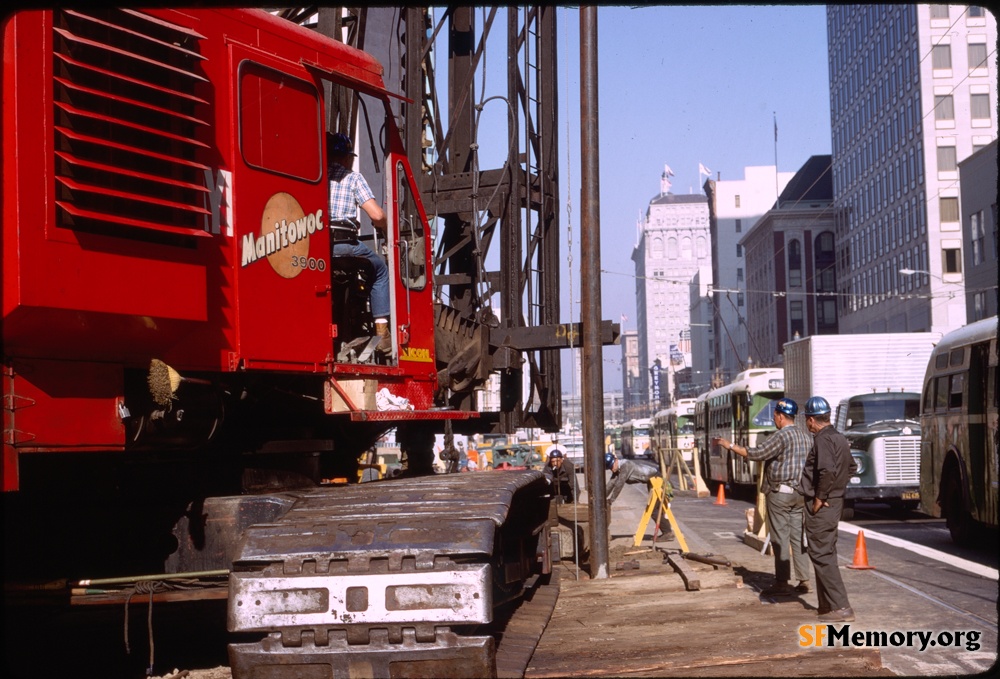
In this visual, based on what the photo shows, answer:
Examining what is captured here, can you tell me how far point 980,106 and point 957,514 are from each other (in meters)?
62.4

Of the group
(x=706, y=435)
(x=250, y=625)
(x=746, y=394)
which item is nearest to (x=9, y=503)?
(x=250, y=625)

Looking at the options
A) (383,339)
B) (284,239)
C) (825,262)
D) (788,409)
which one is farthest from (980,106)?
(284,239)

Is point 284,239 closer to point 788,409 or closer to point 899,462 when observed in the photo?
point 788,409

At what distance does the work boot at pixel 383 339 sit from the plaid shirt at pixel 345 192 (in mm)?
749

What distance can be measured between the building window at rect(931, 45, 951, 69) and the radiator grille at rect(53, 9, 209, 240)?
2839 inches

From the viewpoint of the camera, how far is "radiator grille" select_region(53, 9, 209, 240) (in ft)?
17.0

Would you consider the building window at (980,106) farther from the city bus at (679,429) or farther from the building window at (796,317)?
the building window at (796,317)

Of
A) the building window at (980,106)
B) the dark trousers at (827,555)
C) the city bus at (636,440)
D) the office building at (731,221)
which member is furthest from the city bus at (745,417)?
the office building at (731,221)

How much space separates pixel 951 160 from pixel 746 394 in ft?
141

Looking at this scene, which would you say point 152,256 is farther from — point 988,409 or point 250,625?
point 988,409

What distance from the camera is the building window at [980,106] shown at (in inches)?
2832

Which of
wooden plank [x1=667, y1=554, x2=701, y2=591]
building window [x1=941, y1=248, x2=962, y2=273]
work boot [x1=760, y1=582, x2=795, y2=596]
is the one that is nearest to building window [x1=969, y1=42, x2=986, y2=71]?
building window [x1=941, y1=248, x2=962, y2=273]

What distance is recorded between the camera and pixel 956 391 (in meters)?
16.9

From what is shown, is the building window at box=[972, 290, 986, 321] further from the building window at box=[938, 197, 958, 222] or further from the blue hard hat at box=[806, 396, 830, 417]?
the blue hard hat at box=[806, 396, 830, 417]
